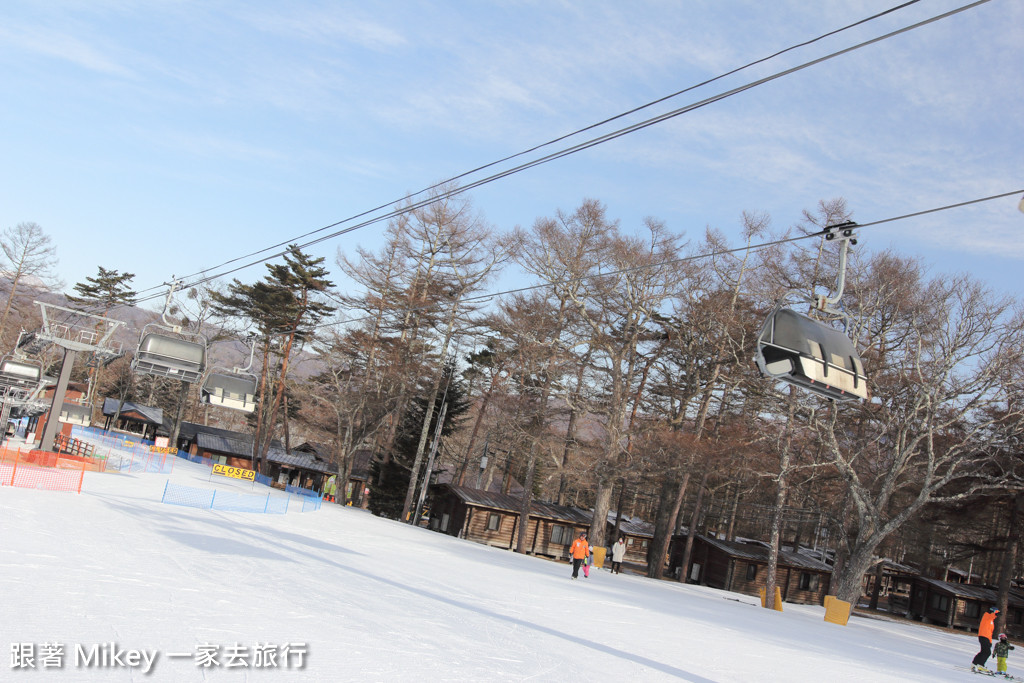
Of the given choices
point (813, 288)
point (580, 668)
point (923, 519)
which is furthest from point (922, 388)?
point (580, 668)

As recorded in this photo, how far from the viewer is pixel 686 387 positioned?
105 ft

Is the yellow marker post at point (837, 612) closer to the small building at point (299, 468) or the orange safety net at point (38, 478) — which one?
the orange safety net at point (38, 478)

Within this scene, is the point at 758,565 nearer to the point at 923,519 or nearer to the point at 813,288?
the point at 923,519

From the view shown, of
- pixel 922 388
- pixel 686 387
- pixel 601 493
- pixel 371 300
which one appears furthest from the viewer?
pixel 371 300

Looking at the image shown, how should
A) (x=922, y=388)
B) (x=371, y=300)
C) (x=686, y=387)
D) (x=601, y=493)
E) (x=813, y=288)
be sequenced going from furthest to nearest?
(x=371, y=300) → (x=686, y=387) → (x=601, y=493) → (x=813, y=288) → (x=922, y=388)

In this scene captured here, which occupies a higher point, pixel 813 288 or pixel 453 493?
pixel 813 288

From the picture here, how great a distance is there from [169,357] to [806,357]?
1631cm

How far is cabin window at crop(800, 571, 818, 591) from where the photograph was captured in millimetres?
40688

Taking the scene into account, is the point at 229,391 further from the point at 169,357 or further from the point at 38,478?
the point at 38,478

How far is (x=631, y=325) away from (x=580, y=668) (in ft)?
75.1

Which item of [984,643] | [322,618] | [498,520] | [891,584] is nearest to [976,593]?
[891,584]

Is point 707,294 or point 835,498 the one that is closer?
point 707,294

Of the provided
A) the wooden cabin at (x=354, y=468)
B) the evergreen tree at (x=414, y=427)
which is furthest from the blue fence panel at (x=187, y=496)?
the wooden cabin at (x=354, y=468)

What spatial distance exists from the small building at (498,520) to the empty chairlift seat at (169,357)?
21483mm
